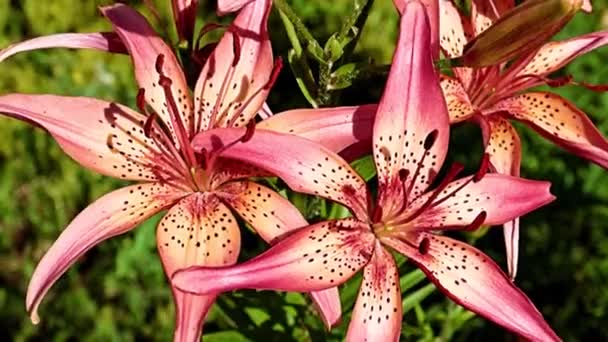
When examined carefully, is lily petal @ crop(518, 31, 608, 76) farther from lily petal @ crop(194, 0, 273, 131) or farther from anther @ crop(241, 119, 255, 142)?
anther @ crop(241, 119, 255, 142)

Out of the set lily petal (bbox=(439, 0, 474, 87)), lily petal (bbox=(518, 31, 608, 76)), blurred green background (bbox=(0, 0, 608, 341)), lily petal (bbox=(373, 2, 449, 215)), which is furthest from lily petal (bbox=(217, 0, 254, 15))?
blurred green background (bbox=(0, 0, 608, 341))

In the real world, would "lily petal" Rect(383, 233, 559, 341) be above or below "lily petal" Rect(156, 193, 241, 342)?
below

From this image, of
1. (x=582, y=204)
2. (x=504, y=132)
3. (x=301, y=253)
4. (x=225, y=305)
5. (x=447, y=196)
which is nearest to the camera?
(x=301, y=253)

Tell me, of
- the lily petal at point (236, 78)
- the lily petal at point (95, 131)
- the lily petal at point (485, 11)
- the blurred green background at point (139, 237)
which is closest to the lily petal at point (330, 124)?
the lily petal at point (236, 78)

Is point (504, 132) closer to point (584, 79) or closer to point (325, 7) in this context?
A: point (584, 79)

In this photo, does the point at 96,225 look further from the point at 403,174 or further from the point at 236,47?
the point at 403,174

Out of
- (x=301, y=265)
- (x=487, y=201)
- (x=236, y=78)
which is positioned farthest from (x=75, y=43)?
(x=487, y=201)

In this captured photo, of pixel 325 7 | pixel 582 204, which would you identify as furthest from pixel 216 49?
pixel 325 7
